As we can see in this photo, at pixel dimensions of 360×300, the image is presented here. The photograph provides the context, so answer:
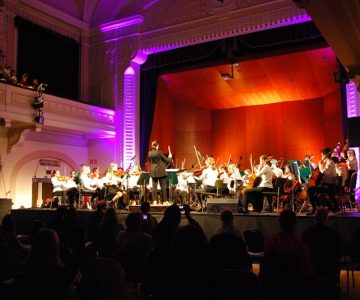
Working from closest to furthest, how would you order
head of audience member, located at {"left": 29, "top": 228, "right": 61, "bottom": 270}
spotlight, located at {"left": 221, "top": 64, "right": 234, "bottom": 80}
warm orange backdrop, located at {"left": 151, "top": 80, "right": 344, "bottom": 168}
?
head of audience member, located at {"left": 29, "top": 228, "right": 61, "bottom": 270} < spotlight, located at {"left": 221, "top": 64, "right": 234, "bottom": 80} < warm orange backdrop, located at {"left": 151, "top": 80, "right": 344, "bottom": 168}

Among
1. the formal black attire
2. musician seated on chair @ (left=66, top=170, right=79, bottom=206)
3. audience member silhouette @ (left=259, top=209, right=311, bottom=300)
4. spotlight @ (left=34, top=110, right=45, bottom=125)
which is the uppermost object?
spotlight @ (left=34, top=110, right=45, bottom=125)

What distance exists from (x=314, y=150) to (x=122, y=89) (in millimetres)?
6531

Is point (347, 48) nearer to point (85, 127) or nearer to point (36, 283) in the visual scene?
point (36, 283)

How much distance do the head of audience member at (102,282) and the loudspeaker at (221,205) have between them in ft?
15.0

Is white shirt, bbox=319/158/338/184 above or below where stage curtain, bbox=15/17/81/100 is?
below

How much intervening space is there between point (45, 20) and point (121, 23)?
7.65 feet

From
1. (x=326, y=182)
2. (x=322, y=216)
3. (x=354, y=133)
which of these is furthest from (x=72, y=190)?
(x=322, y=216)

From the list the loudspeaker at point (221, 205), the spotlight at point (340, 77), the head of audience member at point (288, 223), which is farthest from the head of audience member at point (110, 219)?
the spotlight at point (340, 77)

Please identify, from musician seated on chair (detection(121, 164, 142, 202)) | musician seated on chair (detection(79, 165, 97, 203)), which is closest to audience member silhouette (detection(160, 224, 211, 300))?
musician seated on chair (detection(121, 164, 142, 202))

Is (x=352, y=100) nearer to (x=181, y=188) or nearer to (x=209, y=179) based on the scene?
(x=209, y=179)

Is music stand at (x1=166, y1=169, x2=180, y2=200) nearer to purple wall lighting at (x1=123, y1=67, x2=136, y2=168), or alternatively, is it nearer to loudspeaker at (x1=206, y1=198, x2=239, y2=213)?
loudspeaker at (x1=206, y1=198, x2=239, y2=213)

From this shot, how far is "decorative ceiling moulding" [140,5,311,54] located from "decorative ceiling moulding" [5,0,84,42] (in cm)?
247

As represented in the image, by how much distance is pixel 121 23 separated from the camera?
44.8 ft

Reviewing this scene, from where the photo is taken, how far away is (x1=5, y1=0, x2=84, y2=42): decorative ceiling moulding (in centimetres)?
1209
